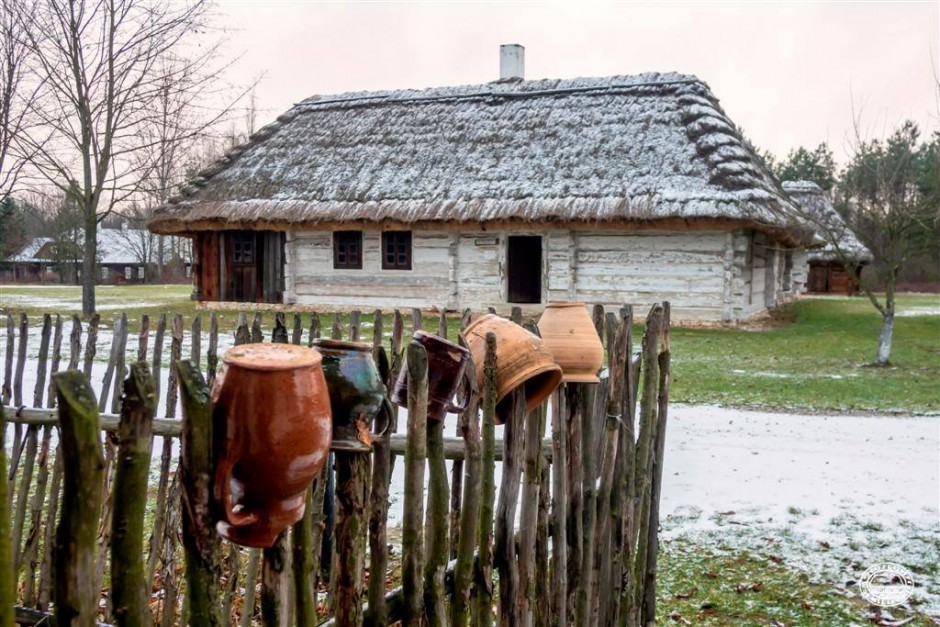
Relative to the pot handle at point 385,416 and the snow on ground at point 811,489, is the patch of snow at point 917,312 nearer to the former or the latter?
the snow on ground at point 811,489

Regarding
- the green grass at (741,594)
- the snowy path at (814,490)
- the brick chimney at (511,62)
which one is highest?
the brick chimney at (511,62)

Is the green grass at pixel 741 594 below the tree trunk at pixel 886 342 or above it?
below

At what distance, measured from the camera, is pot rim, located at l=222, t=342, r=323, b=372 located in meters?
1.12

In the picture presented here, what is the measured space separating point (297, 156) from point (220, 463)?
Result: 1780 centimetres

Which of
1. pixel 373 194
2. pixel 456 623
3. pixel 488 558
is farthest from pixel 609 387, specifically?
pixel 373 194

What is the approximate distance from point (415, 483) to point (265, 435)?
0.51 meters

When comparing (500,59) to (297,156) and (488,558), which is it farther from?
(488,558)

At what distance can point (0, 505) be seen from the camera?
952 mm

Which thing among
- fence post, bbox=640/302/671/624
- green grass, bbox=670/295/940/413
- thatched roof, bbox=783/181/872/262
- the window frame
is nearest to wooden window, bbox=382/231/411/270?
the window frame

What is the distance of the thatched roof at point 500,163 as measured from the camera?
45.8 feet

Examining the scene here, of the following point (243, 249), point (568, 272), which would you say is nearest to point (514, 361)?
point (568, 272)

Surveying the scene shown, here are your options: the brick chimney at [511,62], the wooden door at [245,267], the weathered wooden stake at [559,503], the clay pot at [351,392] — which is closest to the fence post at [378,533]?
the clay pot at [351,392]

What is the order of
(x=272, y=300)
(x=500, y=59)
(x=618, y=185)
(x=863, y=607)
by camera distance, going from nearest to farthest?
(x=863, y=607) → (x=618, y=185) → (x=272, y=300) → (x=500, y=59)

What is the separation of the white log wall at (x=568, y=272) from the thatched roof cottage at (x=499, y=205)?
0.10ft
